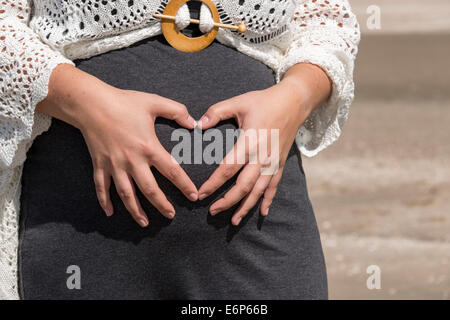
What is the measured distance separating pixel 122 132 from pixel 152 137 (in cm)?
5

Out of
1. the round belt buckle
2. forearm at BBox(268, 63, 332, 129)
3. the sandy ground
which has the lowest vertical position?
forearm at BBox(268, 63, 332, 129)

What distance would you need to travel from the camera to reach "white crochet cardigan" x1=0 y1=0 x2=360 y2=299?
110 cm

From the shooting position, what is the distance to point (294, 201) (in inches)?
47.2

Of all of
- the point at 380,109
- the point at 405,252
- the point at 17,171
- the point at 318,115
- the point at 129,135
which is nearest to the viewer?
the point at 129,135

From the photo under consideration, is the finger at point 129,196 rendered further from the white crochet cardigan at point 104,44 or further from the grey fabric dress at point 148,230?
the white crochet cardigan at point 104,44

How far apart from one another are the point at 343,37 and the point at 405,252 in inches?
99.3

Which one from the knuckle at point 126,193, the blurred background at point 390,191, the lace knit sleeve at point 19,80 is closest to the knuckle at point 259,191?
the knuckle at point 126,193

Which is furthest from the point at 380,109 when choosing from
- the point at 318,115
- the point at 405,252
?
the point at 318,115

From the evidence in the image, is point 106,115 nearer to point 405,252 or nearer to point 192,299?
point 192,299

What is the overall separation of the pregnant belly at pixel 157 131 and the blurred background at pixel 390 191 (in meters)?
0.78

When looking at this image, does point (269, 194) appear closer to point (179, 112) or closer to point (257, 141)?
point (257, 141)

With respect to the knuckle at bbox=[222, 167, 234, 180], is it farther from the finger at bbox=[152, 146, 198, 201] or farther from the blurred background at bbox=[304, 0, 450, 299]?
the blurred background at bbox=[304, 0, 450, 299]

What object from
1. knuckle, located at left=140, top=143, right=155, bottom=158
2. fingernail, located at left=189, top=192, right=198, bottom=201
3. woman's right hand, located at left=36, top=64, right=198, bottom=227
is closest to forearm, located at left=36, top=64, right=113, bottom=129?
woman's right hand, located at left=36, top=64, right=198, bottom=227

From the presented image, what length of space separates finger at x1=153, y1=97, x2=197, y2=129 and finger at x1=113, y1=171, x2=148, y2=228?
0.11 metres
